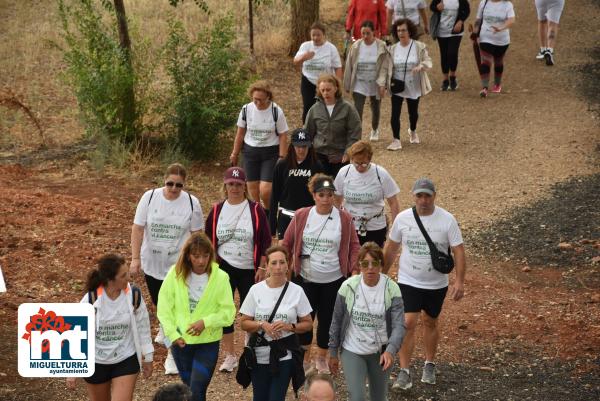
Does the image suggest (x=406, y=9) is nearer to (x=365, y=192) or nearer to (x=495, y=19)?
(x=495, y=19)

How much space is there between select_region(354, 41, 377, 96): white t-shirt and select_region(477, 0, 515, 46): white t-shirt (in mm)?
3492

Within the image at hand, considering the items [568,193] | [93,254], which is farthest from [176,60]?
[568,193]

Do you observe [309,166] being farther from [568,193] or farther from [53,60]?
[53,60]

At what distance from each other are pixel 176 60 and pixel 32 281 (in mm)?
5208

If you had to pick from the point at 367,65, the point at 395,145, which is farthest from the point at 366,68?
the point at 395,145

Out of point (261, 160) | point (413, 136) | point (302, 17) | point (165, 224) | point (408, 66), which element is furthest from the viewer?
point (302, 17)

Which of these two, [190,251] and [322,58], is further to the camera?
[322,58]

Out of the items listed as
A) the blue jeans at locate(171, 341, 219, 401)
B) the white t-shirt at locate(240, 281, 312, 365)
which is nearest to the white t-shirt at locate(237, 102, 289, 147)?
the white t-shirt at locate(240, 281, 312, 365)

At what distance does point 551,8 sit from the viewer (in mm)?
18828

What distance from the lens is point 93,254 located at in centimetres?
1165

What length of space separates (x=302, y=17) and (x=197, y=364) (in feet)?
43.0

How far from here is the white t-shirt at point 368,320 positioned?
759 cm

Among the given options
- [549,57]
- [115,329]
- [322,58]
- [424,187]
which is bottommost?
[115,329]

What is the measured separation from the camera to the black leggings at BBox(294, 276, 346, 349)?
8.69 meters
